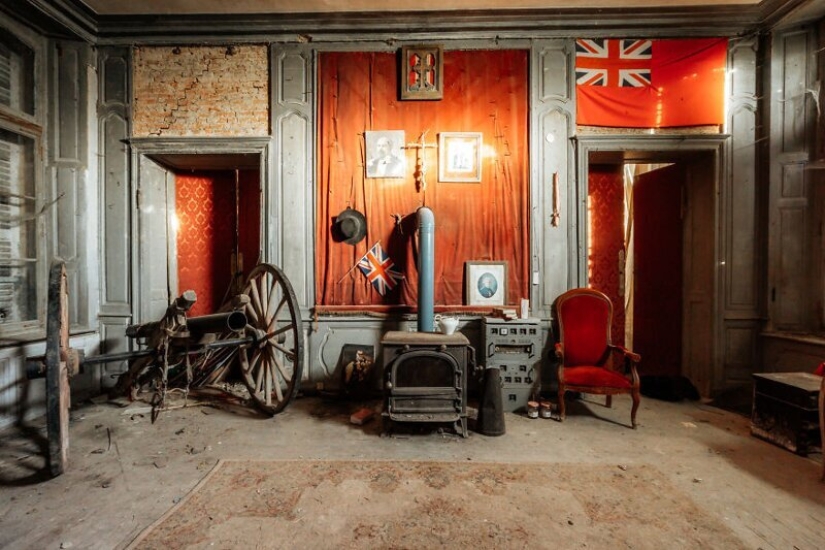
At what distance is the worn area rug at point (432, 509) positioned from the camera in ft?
6.35

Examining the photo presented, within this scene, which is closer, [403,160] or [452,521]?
[452,521]

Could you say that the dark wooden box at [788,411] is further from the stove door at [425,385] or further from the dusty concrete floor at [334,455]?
the stove door at [425,385]

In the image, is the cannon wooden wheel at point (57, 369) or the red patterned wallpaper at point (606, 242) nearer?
the cannon wooden wheel at point (57, 369)

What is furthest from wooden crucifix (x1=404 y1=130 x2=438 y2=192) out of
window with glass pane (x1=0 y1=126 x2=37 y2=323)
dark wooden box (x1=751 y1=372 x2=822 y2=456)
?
window with glass pane (x1=0 y1=126 x2=37 y2=323)

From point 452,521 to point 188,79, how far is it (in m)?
5.15

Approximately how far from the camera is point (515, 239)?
4258 millimetres

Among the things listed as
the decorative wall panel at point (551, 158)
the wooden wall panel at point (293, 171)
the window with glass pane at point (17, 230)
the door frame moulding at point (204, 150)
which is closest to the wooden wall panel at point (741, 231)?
the decorative wall panel at point (551, 158)

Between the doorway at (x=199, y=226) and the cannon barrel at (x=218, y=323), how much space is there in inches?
61.5

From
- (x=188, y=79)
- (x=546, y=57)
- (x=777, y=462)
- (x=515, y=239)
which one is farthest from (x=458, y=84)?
(x=777, y=462)

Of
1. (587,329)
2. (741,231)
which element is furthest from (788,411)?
(741,231)

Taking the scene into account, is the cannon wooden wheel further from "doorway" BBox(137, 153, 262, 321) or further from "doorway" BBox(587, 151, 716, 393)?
"doorway" BBox(587, 151, 716, 393)

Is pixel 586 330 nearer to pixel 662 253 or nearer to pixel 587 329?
pixel 587 329

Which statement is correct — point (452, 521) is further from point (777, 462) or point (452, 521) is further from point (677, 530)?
point (777, 462)

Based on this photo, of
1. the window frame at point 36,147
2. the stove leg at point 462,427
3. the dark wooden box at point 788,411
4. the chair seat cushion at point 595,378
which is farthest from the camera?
the window frame at point 36,147
